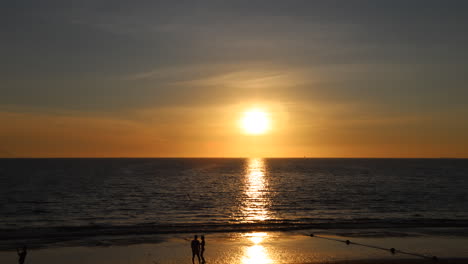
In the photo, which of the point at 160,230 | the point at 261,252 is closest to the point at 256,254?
the point at 261,252

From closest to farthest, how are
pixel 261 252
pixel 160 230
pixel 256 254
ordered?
pixel 256 254 < pixel 261 252 < pixel 160 230

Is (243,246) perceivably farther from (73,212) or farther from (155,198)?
(155,198)

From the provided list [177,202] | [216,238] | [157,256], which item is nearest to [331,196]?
[177,202]

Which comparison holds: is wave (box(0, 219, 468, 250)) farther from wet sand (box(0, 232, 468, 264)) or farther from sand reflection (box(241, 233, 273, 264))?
sand reflection (box(241, 233, 273, 264))

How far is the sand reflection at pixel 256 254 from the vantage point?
2784 cm

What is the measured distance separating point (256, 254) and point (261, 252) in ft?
2.68

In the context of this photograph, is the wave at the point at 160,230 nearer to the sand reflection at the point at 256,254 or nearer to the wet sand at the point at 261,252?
the wet sand at the point at 261,252

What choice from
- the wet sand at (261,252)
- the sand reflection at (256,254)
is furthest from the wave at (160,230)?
the sand reflection at (256,254)

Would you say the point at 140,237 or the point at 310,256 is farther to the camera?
the point at 140,237

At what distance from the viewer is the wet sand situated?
93.1 ft

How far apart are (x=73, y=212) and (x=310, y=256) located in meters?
40.6

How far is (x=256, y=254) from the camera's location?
98.6 feet

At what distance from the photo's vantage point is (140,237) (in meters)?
37.9

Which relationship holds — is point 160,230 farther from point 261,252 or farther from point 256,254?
point 256,254
